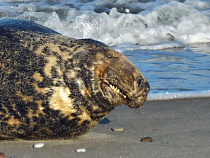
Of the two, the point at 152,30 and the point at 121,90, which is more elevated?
the point at 121,90

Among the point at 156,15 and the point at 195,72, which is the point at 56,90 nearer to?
the point at 195,72

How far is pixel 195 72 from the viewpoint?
22.5 ft

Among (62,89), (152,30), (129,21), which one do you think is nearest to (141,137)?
(62,89)

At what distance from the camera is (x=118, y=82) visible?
3.84 metres

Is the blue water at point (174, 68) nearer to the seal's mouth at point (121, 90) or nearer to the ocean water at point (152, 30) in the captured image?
the ocean water at point (152, 30)

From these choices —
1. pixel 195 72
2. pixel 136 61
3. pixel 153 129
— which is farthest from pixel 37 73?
pixel 136 61

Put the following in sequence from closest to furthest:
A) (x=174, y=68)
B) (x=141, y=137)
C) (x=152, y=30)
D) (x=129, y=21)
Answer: (x=141, y=137), (x=174, y=68), (x=152, y=30), (x=129, y=21)

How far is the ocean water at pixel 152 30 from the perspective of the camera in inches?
255

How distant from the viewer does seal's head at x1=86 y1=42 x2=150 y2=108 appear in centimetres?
384

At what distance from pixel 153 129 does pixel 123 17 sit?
687cm

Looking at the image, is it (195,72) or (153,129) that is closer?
(153,129)

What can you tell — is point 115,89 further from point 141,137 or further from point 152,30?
point 152,30

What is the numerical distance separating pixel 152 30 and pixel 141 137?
6558mm

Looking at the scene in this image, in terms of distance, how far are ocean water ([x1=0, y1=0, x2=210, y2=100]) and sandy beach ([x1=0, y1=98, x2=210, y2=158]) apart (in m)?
0.63
